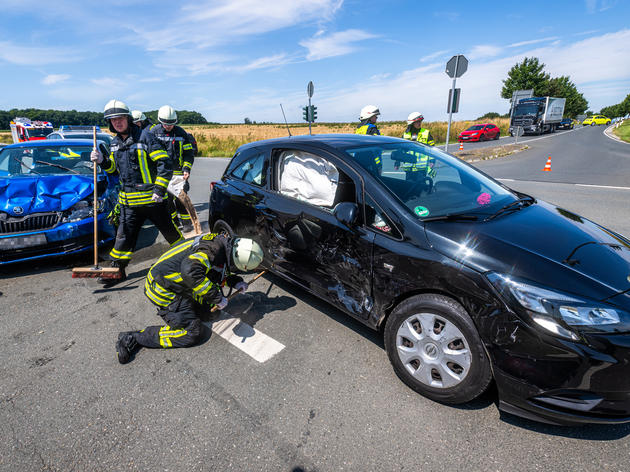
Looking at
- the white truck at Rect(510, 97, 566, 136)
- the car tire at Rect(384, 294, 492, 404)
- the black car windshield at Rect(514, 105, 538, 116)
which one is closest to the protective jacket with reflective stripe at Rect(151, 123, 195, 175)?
the car tire at Rect(384, 294, 492, 404)

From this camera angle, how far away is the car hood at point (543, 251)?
1.85 m

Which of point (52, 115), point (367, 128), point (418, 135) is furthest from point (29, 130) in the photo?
point (52, 115)

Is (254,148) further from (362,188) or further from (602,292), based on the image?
(602,292)

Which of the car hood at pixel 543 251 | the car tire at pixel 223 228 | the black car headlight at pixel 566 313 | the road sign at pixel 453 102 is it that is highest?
the road sign at pixel 453 102

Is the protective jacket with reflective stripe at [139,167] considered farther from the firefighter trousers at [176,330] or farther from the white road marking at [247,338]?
the white road marking at [247,338]

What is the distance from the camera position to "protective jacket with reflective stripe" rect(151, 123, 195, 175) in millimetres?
4977

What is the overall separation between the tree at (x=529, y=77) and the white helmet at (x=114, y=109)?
5636cm

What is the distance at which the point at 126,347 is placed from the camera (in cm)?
270

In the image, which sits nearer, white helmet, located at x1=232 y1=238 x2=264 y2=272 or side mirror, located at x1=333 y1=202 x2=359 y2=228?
side mirror, located at x1=333 y1=202 x2=359 y2=228

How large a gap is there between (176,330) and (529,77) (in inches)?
2329

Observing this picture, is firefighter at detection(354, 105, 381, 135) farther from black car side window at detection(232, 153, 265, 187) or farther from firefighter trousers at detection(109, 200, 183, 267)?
firefighter trousers at detection(109, 200, 183, 267)

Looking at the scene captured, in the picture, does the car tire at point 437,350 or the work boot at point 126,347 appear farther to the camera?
the work boot at point 126,347

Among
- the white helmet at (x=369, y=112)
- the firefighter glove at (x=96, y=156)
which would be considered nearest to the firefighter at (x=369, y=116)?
the white helmet at (x=369, y=112)

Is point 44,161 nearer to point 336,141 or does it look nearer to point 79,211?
point 79,211
